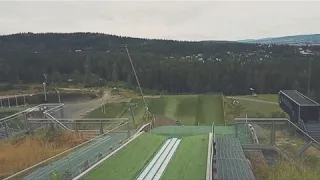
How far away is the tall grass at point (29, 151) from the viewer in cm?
903

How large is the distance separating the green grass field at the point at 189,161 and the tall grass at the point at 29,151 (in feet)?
10.8

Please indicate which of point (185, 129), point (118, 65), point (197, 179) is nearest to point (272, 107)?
point (185, 129)

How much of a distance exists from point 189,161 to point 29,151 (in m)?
4.29

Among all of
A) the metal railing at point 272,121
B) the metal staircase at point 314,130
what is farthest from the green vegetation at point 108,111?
the metal railing at point 272,121

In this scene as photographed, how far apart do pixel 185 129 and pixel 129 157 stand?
571 centimetres

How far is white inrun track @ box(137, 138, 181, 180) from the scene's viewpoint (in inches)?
293

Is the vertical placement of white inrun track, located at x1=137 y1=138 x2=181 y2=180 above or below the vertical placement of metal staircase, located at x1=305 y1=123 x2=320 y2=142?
above

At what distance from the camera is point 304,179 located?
Answer: 717 centimetres

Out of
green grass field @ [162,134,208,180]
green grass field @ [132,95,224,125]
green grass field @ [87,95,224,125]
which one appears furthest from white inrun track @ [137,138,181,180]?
green grass field @ [87,95,224,125]

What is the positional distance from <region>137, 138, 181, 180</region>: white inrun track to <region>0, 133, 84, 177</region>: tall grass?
2.79 metres

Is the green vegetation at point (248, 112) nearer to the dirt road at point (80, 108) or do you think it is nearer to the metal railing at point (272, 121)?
the dirt road at point (80, 108)

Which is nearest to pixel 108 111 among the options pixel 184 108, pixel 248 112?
pixel 184 108

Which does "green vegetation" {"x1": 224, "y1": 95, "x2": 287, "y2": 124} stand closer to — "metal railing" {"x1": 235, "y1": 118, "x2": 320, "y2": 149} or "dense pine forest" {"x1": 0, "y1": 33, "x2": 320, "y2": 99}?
"metal railing" {"x1": 235, "y1": 118, "x2": 320, "y2": 149}

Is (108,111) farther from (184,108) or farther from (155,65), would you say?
(155,65)
